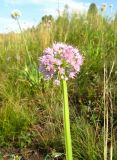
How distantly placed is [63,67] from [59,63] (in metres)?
0.03

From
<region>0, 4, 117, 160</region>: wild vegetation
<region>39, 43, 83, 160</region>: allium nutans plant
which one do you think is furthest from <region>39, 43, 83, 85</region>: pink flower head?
<region>0, 4, 117, 160</region>: wild vegetation

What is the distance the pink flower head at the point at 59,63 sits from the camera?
5.69 feet

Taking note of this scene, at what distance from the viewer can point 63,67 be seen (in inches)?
68.7

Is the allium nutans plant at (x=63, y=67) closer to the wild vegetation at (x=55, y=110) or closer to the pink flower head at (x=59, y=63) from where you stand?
the pink flower head at (x=59, y=63)

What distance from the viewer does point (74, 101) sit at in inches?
185

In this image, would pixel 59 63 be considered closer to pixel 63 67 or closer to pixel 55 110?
pixel 63 67

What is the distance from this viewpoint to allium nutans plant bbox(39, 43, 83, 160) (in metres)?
1.73

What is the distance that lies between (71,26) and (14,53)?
1137 millimetres

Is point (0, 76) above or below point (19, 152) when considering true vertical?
above

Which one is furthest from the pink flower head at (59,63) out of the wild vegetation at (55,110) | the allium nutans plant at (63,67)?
the wild vegetation at (55,110)

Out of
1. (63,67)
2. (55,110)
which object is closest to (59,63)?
(63,67)

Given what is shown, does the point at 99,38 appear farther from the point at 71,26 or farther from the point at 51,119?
the point at 51,119

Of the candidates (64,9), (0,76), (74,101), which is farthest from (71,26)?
(74,101)

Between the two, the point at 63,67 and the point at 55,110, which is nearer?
the point at 63,67
